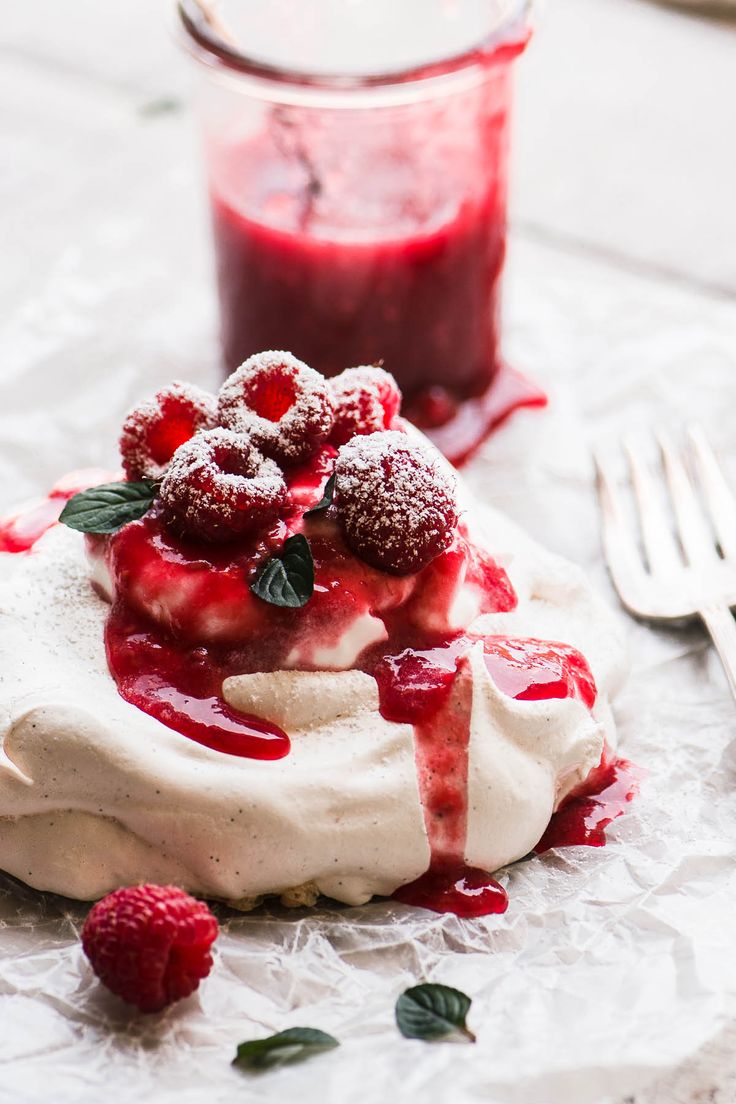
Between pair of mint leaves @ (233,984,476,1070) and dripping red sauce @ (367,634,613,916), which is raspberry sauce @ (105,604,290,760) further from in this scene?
pair of mint leaves @ (233,984,476,1070)

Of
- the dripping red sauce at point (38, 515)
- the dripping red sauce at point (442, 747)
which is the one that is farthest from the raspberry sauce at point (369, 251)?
the dripping red sauce at point (442, 747)

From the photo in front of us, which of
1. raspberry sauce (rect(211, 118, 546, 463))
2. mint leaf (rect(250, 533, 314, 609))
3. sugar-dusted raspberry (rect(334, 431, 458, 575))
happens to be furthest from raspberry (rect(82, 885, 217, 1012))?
raspberry sauce (rect(211, 118, 546, 463))

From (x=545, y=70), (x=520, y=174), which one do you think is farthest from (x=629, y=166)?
(x=545, y=70)

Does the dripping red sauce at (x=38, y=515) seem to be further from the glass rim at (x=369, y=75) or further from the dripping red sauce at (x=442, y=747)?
the glass rim at (x=369, y=75)

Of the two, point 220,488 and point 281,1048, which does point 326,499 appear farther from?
point 281,1048

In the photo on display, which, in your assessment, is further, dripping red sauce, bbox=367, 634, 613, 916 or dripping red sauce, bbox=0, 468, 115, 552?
dripping red sauce, bbox=0, 468, 115, 552

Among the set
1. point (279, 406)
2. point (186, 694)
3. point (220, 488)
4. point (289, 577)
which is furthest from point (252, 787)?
point (279, 406)
